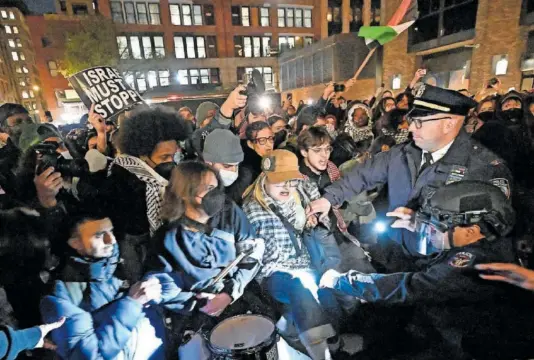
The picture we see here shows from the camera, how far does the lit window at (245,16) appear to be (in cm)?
3569

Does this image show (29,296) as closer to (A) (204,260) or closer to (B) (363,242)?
(A) (204,260)

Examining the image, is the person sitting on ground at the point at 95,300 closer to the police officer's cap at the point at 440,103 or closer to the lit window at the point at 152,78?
the police officer's cap at the point at 440,103

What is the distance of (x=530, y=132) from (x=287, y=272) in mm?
4661

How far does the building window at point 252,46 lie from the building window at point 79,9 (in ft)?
52.7

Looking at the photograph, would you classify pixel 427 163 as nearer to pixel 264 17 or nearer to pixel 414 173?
pixel 414 173

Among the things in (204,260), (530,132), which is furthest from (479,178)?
(530,132)

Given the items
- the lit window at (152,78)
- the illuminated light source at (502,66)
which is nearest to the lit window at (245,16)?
the lit window at (152,78)

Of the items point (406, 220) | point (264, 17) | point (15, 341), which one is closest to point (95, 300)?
point (15, 341)

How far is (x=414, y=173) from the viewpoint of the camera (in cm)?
300

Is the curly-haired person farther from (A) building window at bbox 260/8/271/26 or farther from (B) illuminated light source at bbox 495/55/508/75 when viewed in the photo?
(A) building window at bbox 260/8/271/26

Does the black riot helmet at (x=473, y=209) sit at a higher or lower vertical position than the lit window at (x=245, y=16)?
lower

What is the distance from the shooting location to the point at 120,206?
109 inches

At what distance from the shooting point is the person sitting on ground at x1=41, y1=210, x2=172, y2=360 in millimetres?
1842

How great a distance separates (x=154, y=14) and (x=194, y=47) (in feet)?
16.8
